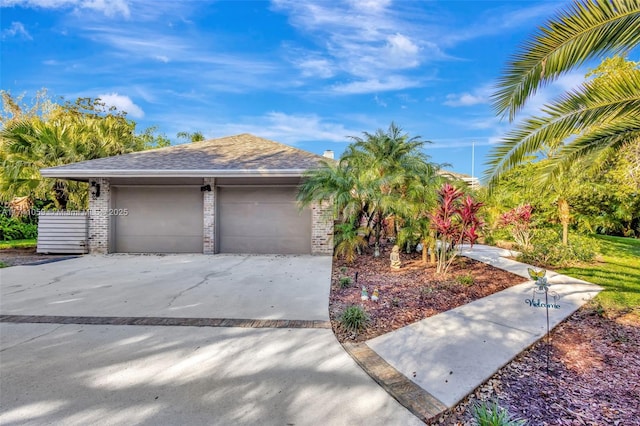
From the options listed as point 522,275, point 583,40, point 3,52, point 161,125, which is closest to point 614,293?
point 522,275

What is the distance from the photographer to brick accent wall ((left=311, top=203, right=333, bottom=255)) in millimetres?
9977

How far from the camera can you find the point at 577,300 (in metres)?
5.07

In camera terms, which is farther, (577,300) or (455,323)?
(577,300)

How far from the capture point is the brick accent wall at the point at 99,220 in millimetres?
10305

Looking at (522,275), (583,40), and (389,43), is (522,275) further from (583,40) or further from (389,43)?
(389,43)

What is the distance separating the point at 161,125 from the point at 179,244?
19.9 meters

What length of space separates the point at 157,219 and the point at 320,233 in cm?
549

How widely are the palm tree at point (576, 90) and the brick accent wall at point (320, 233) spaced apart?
589 cm

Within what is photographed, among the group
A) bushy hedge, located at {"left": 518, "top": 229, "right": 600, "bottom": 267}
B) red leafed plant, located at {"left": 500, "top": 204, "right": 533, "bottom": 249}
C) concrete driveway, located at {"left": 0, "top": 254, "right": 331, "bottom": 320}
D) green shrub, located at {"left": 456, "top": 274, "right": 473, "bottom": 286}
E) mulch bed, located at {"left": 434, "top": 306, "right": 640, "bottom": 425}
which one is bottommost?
concrete driveway, located at {"left": 0, "top": 254, "right": 331, "bottom": 320}

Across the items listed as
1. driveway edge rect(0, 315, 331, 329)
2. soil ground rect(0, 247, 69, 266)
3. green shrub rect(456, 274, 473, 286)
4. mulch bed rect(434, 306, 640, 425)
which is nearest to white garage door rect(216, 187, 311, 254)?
soil ground rect(0, 247, 69, 266)

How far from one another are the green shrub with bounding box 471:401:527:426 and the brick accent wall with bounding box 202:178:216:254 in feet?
29.6

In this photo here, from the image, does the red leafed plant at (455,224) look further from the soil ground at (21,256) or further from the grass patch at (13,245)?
the grass patch at (13,245)

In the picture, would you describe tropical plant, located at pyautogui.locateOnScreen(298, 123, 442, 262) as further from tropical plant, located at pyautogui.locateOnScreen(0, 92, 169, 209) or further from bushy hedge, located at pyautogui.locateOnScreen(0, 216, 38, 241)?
bushy hedge, located at pyautogui.locateOnScreen(0, 216, 38, 241)

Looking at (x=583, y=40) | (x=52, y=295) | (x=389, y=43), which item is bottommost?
(x=52, y=295)
